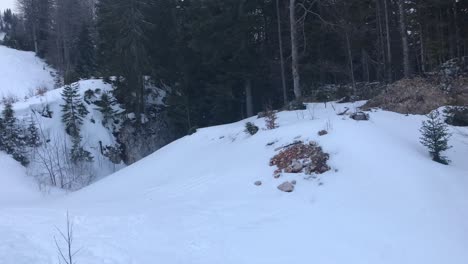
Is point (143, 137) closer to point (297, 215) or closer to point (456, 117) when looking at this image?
point (456, 117)

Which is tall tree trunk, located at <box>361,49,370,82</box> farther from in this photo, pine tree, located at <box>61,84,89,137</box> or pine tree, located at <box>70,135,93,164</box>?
pine tree, located at <box>61,84,89,137</box>

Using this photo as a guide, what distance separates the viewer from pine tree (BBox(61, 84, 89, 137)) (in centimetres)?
2189

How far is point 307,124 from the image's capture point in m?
11.3

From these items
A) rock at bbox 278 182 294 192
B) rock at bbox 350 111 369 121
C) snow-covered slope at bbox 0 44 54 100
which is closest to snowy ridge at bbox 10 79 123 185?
snow-covered slope at bbox 0 44 54 100

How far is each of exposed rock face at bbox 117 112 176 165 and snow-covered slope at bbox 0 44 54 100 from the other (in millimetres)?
13000

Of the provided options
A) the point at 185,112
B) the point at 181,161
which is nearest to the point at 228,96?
the point at 185,112

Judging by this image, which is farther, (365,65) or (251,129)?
(365,65)

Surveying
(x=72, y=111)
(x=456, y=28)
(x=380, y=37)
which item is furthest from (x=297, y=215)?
(x=456, y=28)

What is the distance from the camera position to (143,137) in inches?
958

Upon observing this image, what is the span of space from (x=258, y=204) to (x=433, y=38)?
22.5 meters

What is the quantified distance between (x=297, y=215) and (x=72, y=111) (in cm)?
1819

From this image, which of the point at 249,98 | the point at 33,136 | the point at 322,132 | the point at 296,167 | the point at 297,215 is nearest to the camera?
the point at 297,215

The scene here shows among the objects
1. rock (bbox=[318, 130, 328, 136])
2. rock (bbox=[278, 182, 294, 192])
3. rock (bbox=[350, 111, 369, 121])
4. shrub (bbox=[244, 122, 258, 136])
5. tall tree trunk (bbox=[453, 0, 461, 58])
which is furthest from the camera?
tall tree trunk (bbox=[453, 0, 461, 58])

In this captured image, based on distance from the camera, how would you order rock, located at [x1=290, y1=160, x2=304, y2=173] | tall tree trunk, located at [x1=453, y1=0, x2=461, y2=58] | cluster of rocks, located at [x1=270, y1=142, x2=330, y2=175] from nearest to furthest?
cluster of rocks, located at [x1=270, y1=142, x2=330, y2=175]
rock, located at [x1=290, y1=160, x2=304, y2=173]
tall tree trunk, located at [x1=453, y1=0, x2=461, y2=58]
